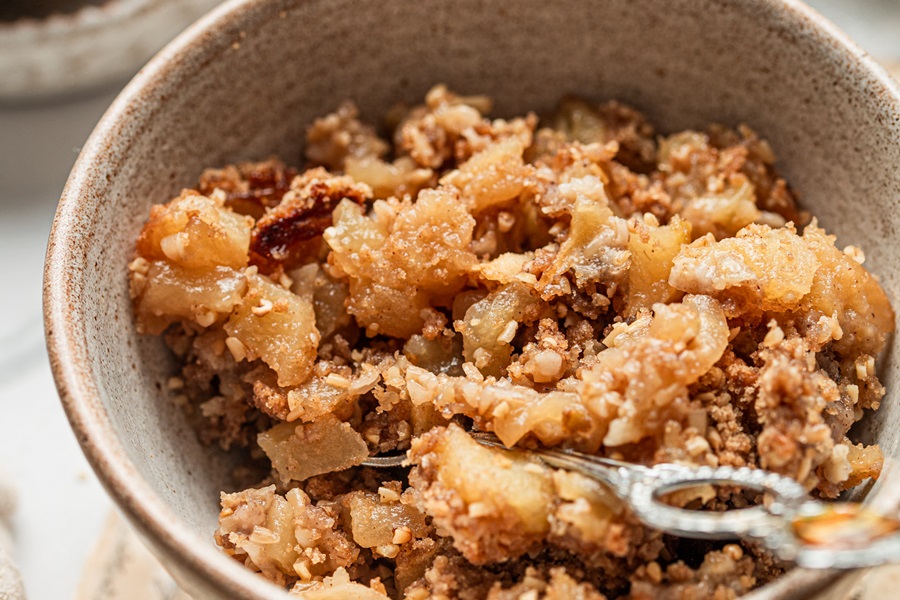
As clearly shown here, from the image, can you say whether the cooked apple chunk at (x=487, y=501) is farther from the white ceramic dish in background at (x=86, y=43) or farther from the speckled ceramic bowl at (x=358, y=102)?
the white ceramic dish in background at (x=86, y=43)

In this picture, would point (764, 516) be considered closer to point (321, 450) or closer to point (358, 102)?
point (321, 450)

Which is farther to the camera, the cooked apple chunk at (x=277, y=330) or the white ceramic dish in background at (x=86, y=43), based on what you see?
the white ceramic dish in background at (x=86, y=43)

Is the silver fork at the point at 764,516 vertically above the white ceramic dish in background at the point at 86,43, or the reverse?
the silver fork at the point at 764,516

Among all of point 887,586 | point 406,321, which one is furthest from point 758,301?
point 887,586

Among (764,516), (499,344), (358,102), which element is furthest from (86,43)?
(764,516)

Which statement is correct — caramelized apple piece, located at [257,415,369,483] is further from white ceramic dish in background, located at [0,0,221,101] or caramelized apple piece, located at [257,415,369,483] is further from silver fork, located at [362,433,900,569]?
white ceramic dish in background, located at [0,0,221,101]

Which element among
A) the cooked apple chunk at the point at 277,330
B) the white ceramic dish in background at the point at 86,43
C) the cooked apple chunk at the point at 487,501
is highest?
the cooked apple chunk at the point at 487,501

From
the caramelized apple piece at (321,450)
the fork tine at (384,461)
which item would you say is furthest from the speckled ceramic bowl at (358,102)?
the fork tine at (384,461)
